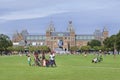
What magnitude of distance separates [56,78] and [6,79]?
10.4ft

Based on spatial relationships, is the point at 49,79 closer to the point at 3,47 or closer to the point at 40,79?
the point at 40,79

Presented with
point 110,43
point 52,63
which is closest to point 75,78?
point 52,63

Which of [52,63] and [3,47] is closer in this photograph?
Result: [52,63]

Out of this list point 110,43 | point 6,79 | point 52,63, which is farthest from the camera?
point 110,43

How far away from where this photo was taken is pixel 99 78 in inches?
971

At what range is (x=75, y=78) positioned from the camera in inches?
966

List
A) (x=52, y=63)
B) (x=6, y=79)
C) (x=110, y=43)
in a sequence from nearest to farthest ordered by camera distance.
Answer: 1. (x=6, y=79)
2. (x=52, y=63)
3. (x=110, y=43)

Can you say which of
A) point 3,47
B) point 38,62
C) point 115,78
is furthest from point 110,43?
point 115,78

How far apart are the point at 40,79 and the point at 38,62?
1974 centimetres

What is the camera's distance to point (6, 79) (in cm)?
2362

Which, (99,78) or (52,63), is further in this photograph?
(52,63)

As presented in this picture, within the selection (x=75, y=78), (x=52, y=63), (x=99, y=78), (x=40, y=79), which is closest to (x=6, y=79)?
(x=40, y=79)

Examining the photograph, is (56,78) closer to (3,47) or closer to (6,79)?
(6,79)

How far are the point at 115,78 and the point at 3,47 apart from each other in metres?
177
